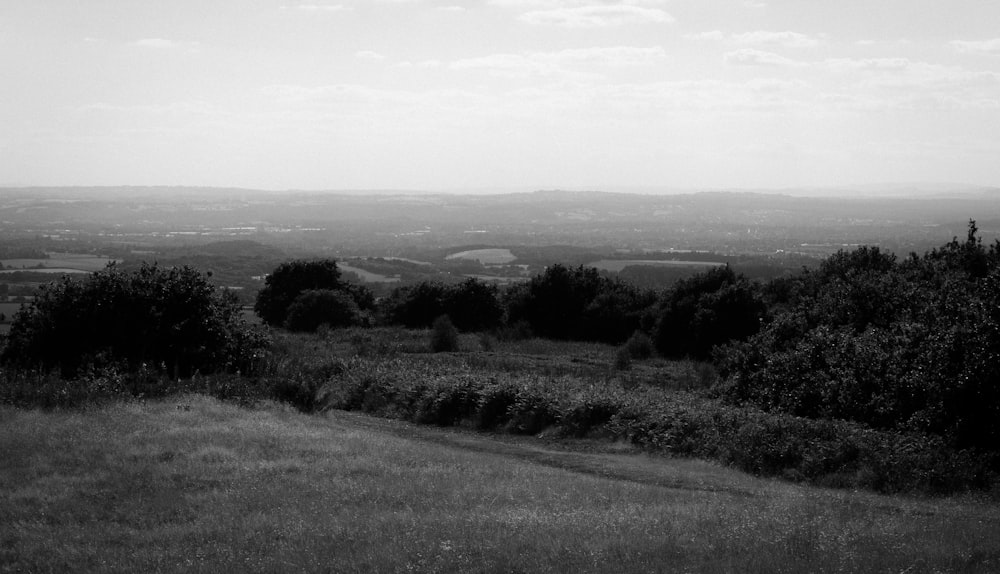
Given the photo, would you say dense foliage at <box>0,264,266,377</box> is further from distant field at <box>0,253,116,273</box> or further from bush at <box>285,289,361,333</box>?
distant field at <box>0,253,116,273</box>

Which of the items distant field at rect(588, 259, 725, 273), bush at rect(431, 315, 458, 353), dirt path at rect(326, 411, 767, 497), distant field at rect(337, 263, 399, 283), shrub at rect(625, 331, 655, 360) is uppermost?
dirt path at rect(326, 411, 767, 497)

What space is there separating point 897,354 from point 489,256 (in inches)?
4231

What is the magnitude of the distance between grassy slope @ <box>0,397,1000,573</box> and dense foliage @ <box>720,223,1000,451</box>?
12.5 ft

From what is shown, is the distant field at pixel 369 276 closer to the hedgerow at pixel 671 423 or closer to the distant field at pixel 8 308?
the distant field at pixel 8 308

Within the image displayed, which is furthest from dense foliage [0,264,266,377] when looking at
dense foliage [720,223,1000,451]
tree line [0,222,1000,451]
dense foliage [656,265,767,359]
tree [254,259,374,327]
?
tree [254,259,374,327]

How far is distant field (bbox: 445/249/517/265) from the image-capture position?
119 meters

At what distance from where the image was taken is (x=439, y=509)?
12000 mm

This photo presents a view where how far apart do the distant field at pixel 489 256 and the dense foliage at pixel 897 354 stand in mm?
89485

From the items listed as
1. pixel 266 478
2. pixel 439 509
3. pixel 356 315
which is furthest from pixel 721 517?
pixel 356 315

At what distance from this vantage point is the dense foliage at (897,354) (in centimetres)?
1666

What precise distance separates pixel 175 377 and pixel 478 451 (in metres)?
9.32

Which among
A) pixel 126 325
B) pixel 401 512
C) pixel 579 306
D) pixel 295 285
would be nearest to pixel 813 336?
pixel 401 512

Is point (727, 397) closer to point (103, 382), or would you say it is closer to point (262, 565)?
point (103, 382)

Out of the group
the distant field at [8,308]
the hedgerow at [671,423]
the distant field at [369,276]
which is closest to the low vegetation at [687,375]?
the hedgerow at [671,423]
